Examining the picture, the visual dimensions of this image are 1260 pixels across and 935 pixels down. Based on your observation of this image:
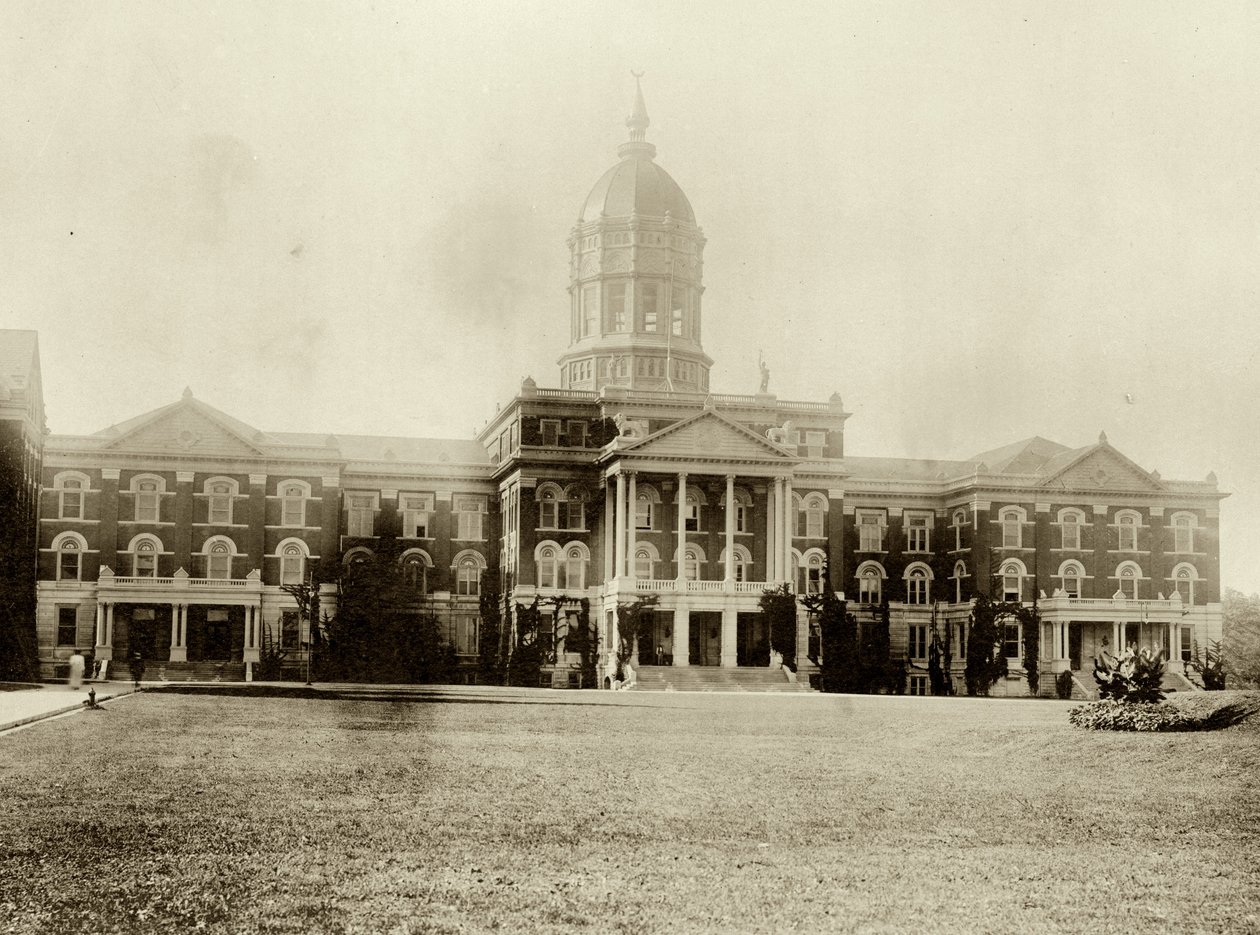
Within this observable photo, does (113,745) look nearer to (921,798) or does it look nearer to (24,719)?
(24,719)

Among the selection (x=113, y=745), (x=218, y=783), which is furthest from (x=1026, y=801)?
(x=113, y=745)

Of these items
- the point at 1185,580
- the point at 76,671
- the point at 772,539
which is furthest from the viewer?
the point at 1185,580

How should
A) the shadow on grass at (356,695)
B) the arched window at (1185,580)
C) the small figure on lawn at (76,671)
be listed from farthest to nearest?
1. the arched window at (1185,580)
2. the small figure on lawn at (76,671)
3. the shadow on grass at (356,695)

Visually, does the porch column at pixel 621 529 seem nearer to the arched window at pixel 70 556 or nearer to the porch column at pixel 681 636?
the porch column at pixel 681 636

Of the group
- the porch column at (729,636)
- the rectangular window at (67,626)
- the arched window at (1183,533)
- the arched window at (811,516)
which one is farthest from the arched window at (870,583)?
the rectangular window at (67,626)

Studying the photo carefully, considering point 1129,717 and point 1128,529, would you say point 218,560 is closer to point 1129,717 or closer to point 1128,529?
point 1128,529

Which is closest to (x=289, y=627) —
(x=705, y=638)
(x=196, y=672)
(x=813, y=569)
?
(x=196, y=672)
